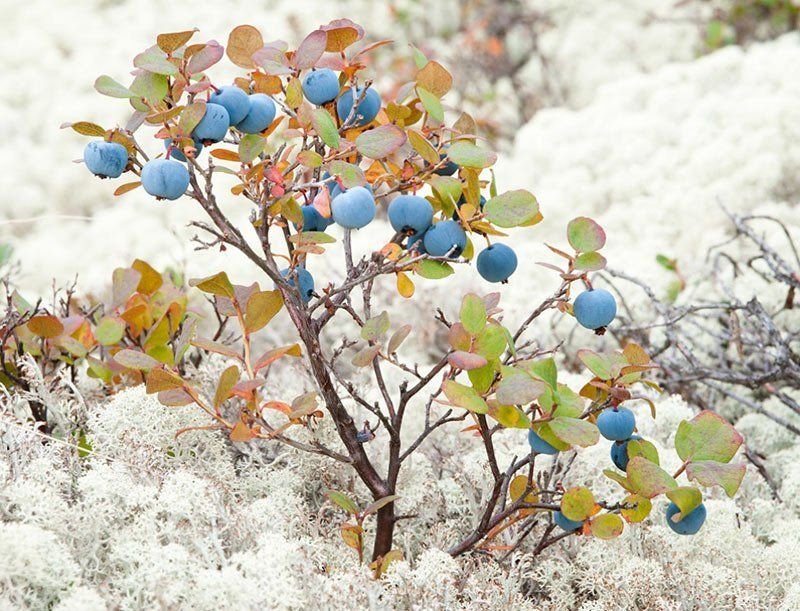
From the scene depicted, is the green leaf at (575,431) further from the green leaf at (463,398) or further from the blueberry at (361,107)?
the blueberry at (361,107)

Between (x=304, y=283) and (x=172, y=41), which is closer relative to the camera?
(x=172, y=41)

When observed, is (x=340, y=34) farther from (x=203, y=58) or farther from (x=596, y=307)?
(x=596, y=307)

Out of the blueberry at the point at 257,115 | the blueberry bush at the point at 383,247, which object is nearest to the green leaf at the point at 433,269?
the blueberry bush at the point at 383,247

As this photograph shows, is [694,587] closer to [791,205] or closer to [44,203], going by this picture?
[791,205]

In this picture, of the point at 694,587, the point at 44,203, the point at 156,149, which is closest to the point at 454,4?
the point at 156,149

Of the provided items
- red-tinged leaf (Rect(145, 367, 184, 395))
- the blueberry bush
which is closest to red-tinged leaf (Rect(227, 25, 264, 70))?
the blueberry bush

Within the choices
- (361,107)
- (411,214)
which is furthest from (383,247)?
(361,107)
